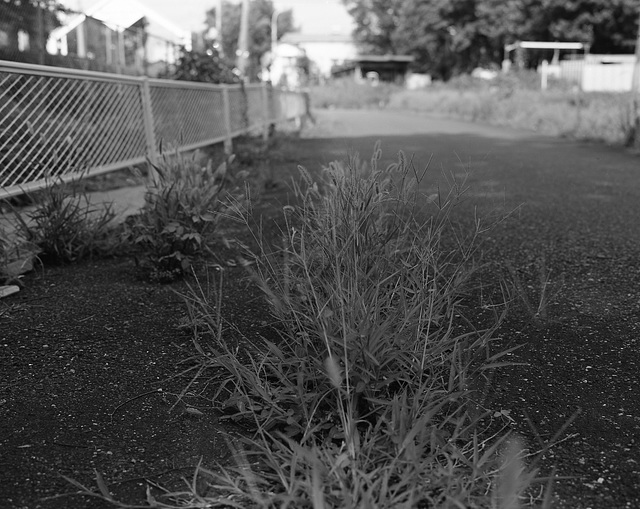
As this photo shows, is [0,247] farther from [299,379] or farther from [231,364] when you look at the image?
[299,379]

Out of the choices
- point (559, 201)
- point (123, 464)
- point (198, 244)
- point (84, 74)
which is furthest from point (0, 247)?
point (559, 201)

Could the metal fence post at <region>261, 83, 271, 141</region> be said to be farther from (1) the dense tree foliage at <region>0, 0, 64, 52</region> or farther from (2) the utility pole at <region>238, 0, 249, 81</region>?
(1) the dense tree foliage at <region>0, 0, 64, 52</region>

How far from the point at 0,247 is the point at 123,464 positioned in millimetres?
2065

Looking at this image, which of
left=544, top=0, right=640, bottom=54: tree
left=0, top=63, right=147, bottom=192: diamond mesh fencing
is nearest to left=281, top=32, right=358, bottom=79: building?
left=544, top=0, right=640, bottom=54: tree

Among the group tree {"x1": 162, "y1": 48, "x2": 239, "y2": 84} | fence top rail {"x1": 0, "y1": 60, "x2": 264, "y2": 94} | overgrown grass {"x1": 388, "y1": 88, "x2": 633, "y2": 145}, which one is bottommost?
overgrown grass {"x1": 388, "y1": 88, "x2": 633, "y2": 145}

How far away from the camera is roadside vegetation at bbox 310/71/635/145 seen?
13406 millimetres

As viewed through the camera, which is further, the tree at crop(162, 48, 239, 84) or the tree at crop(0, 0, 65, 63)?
the tree at crop(162, 48, 239, 84)

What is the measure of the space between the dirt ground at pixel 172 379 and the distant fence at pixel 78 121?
28.5 inches

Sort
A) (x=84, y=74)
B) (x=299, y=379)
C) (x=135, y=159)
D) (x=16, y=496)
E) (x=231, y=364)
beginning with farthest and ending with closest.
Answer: (x=135, y=159)
(x=84, y=74)
(x=231, y=364)
(x=299, y=379)
(x=16, y=496)

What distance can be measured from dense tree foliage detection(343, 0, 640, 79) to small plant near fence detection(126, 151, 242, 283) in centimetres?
4520

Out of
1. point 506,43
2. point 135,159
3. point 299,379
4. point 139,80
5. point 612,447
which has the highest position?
point 506,43

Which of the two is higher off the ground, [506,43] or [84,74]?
[506,43]

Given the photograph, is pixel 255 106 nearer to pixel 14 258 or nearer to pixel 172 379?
pixel 14 258

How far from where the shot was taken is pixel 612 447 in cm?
204
